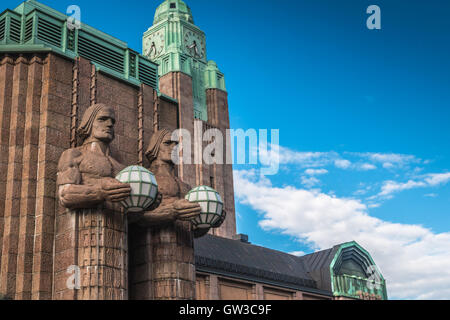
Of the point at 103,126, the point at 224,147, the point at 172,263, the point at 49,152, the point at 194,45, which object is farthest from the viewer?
the point at 194,45

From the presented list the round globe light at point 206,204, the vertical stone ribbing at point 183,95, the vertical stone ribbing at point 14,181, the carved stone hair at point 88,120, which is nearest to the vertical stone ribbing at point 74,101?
the carved stone hair at point 88,120

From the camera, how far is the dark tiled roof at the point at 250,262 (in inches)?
1505

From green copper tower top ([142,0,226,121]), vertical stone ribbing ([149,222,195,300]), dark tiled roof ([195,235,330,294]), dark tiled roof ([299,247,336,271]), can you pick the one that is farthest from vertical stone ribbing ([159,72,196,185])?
vertical stone ribbing ([149,222,195,300])

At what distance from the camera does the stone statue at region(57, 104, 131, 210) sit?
1906cm

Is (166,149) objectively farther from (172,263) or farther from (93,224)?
(93,224)

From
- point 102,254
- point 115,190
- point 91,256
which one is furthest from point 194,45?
point 91,256

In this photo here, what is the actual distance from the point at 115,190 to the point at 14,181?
3.48m

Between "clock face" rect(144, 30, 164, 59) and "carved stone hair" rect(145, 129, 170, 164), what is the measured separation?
6078cm

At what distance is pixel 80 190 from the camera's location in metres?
19.2

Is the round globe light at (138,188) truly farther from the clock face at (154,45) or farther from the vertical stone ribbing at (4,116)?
the clock face at (154,45)
